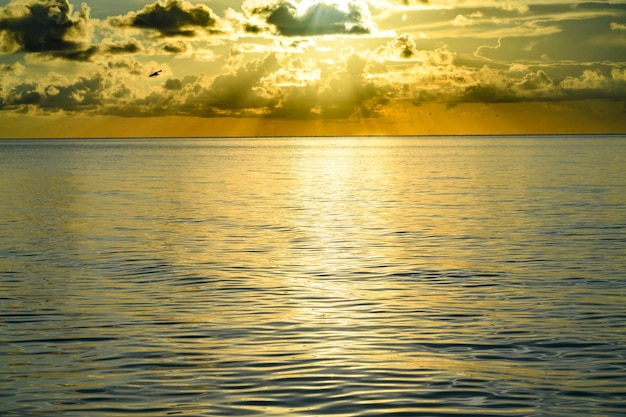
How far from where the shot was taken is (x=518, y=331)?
2064cm

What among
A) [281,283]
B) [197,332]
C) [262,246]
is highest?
[197,332]

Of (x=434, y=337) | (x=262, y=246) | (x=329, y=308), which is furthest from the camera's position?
(x=262, y=246)

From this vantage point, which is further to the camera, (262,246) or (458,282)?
(262,246)

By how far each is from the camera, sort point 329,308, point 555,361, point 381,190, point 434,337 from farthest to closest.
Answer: point 381,190, point 329,308, point 434,337, point 555,361

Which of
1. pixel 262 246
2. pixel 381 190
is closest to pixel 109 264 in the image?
pixel 262 246

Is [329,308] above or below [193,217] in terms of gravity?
above

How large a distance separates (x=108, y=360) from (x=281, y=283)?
10.2m

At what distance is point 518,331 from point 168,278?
40.9ft

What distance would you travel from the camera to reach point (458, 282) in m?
27.9

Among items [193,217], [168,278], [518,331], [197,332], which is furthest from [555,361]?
[193,217]

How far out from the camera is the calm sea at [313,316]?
51.1ft

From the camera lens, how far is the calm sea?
1556 centimetres

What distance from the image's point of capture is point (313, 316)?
2244 cm

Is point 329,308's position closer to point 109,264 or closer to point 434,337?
point 434,337
